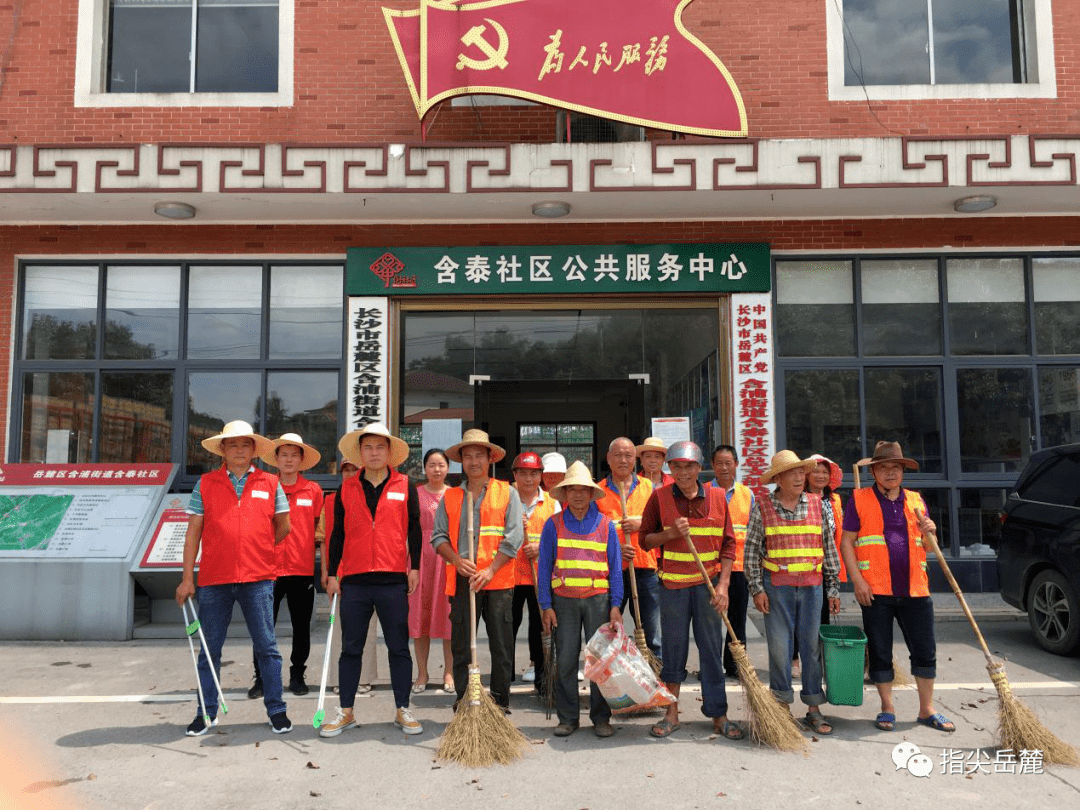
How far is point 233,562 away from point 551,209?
5.79 meters

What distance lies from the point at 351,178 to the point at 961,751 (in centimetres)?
746

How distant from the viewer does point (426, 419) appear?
33.4 feet

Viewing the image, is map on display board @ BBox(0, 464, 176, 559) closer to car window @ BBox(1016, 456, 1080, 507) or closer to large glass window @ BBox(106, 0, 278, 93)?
large glass window @ BBox(106, 0, 278, 93)

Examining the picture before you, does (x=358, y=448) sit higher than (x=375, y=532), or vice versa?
(x=358, y=448)

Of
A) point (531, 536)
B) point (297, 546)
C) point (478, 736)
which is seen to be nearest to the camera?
point (478, 736)

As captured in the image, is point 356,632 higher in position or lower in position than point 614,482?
lower

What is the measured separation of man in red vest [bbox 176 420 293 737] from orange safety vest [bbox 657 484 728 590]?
8.21ft

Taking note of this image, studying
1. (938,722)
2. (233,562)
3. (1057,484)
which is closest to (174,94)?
(233,562)

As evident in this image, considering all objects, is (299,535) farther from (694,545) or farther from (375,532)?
(694,545)

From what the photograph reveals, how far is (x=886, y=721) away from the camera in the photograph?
17.4 feet

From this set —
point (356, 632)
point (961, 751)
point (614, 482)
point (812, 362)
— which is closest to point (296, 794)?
point (356, 632)

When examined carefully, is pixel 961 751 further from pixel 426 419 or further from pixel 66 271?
pixel 66 271

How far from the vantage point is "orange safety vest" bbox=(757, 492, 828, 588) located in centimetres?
529

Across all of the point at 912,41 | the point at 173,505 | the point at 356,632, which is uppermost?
the point at 912,41
